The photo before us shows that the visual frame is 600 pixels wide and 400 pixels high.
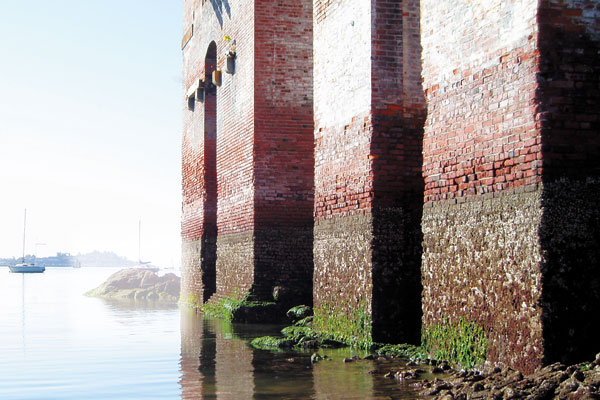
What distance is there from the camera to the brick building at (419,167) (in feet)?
19.9

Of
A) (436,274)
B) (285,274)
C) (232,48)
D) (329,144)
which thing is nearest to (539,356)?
(436,274)

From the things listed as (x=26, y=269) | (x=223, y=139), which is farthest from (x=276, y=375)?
(x=26, y=269)

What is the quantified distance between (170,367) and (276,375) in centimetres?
160

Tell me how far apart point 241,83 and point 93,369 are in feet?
22.5

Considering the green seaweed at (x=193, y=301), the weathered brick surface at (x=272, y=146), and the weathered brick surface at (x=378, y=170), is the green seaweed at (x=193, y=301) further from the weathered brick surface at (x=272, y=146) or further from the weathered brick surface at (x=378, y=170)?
the weathered brick surface at (x=378, y=170)

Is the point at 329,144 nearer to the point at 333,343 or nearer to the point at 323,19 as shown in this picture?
the point at 323,19

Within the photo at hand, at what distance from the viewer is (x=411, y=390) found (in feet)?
21.5

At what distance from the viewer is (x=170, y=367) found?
8727mm

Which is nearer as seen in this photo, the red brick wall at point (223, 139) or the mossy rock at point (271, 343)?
the mossy rock at point (271, 343)

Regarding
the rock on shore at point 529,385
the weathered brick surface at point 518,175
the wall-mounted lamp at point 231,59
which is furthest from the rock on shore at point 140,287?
the rock on shore at point 529,385

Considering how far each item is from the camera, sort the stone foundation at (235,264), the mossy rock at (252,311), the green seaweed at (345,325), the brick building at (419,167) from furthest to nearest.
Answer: the stone foundation at (235,264), the mossy rock at (252,311), the green seaweed at (345,325), the brick building at (419,167)

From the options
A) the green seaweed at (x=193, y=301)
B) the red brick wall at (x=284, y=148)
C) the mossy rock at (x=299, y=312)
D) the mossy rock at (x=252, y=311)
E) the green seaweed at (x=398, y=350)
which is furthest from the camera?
the green seaweed at (x=193, y=301)

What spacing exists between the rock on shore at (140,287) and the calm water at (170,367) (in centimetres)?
1134

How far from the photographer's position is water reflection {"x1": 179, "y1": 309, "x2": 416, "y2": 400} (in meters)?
6.71
